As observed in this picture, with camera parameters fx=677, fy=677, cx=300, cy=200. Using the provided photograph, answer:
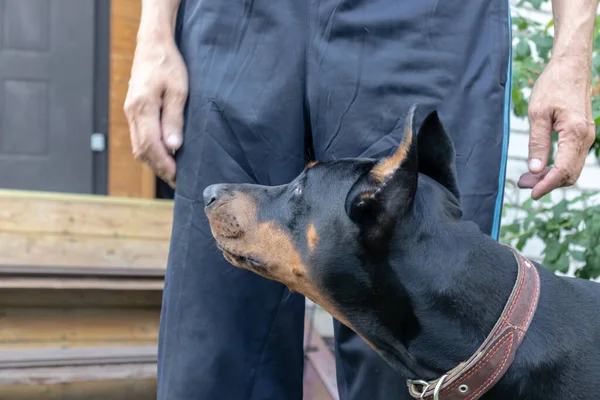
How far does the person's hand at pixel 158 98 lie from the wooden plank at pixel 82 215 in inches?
83.5

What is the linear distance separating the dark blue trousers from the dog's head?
41 millimetres

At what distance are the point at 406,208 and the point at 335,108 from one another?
0.29 meters

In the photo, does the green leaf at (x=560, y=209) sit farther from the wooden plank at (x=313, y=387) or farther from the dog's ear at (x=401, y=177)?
the wooden plank at (x=313, y=387)

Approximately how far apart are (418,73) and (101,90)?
3469 millimetres

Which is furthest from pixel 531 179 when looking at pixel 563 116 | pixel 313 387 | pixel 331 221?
pixel 313 387

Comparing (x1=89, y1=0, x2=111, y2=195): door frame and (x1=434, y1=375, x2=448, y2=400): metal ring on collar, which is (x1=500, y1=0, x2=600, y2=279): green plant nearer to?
(x1=434, y1=375, x2=448, y2=400): metal ring on collar

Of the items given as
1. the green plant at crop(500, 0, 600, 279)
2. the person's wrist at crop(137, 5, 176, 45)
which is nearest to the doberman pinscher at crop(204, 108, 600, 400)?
the person's wrist at crop(137, 5, 176, 45)

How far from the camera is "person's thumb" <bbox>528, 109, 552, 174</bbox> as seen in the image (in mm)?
1639

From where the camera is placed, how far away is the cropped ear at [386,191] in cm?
146

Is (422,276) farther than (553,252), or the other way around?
(553,252)

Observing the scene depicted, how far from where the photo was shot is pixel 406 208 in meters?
1.55

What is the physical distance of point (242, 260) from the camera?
168 centimetres

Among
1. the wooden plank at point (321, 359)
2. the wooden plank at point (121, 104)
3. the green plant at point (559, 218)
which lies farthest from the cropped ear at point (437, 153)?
the wooden plank at point (121, 104)

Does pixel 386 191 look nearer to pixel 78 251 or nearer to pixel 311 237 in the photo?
pixel 311 237
